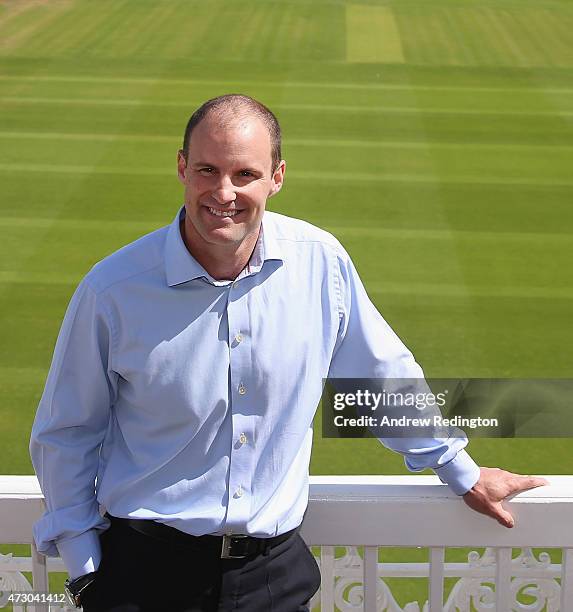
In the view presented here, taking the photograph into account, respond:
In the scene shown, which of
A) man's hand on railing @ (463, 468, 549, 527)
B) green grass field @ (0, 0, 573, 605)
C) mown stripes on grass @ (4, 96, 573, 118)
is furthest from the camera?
mown stripes on grass @ (4, 96, 573, 118)

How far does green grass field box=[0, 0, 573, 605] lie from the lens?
7801mm

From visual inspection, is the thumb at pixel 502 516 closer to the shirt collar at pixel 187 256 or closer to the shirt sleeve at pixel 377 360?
the shirt sleeve at pixel 377 360

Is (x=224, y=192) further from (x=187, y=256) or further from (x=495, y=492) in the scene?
(x=495, y=492)

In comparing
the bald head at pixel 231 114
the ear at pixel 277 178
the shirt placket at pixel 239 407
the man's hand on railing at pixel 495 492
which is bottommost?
the man's hand on railing at pixel 495 492

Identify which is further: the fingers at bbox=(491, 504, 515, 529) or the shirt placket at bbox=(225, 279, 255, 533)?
the fingers at bbox=(491, 504, 515, 529)

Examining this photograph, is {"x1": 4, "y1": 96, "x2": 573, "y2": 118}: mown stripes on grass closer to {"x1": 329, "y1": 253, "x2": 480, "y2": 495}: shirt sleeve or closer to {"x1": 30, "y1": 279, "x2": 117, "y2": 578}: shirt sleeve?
{"x1": 329, "y1": 253, "x2": 480, "y2": 495}: shirt sleeve

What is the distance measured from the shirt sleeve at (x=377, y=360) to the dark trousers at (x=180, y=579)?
402 millimetres

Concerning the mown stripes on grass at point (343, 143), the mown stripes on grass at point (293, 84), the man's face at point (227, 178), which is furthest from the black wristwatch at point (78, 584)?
the mown stripes on grass at point (293, 84)

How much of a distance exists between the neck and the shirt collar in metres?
0.02

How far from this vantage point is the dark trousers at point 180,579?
95.7 inches

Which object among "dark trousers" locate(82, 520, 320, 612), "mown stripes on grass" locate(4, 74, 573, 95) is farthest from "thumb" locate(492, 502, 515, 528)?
"mown stripes on grass" locate(4, 74, 573, 95)

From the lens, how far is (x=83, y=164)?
12.1 meters

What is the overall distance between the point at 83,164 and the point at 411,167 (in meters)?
3.71

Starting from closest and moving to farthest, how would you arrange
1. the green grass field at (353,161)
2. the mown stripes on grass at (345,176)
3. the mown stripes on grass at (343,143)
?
the green grass field at (353,161) → the mown stripes on grass at (345,176) → the mown stripes on grass at (343,143)
